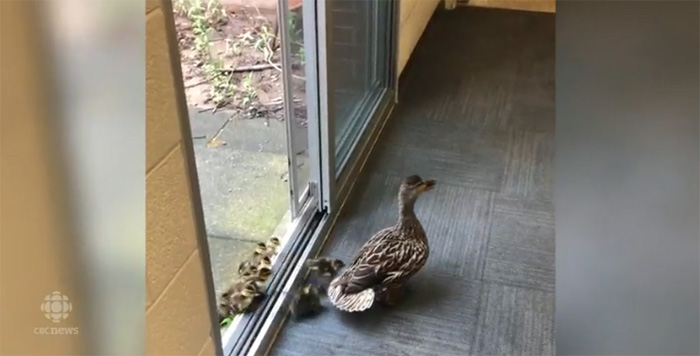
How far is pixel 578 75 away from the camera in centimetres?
61

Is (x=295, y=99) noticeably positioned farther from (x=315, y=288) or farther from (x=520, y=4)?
(x=520, y=4)

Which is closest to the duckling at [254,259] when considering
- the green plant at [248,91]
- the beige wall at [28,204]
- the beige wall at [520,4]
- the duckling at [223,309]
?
the duckling at [223,309]

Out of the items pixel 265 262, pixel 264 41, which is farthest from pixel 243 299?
pixel 264 41

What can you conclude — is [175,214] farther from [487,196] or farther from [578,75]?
[487,196]

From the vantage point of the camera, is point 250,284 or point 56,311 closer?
point 56,311

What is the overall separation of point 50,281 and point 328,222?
1.42 metres

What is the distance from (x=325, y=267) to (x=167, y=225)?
879 mm

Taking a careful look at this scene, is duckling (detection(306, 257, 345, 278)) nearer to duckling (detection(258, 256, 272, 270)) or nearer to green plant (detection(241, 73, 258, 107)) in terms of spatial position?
duckling (detection(258, 256, 272, 270))

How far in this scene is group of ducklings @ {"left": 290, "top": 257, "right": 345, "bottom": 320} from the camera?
6.13ft

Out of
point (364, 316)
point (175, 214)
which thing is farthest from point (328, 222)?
point (175, 214)

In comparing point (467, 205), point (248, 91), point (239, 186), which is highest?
point (248, 91)

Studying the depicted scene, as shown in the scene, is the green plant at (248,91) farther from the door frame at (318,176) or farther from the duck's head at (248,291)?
the duck's head at (248,291)

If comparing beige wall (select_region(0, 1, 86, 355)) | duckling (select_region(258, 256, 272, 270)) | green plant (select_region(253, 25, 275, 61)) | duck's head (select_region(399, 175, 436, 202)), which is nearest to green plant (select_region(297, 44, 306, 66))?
green plant (select_region(253, 25, 275, 61))

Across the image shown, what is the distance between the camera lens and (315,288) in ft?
6.31
